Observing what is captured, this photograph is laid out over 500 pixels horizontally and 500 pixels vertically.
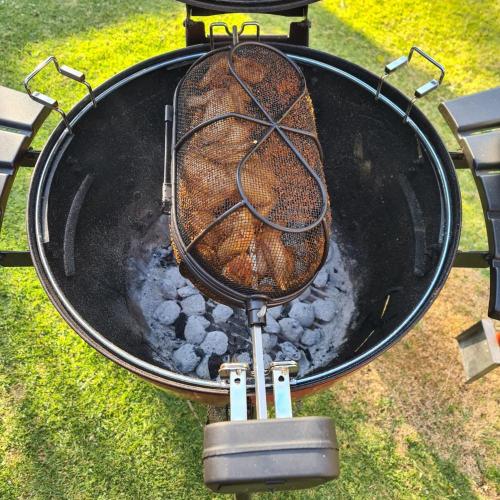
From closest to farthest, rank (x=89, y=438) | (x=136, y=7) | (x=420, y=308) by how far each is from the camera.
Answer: (x=420, y=308)
(x=89, y=438)
(x=136, y=7)

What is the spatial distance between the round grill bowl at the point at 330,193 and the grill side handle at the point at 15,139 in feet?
0.40

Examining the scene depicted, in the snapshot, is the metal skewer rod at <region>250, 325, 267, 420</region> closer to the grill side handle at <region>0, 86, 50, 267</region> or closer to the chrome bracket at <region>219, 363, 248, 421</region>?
the chrome bracket at <region>219, 363, 248, 421</region>

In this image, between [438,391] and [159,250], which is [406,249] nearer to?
[438,391]

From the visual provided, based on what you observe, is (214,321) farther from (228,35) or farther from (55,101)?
(228,35)

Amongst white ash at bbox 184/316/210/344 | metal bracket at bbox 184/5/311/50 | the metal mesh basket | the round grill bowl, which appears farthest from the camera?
white ash at bbox 184/316/210/344

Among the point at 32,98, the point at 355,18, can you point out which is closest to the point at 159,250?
the point at 32,98

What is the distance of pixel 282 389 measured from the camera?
48.8 inches

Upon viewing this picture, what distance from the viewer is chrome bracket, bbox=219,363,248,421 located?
121cm

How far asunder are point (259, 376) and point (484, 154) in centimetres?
134

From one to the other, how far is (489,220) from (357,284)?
652mm

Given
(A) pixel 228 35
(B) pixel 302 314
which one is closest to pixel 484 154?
(B) pixel 302 314

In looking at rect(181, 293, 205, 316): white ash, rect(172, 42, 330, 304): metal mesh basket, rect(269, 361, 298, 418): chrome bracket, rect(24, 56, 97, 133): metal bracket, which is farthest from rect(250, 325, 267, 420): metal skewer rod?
rect(24, 56, 97, 133): metal bracket

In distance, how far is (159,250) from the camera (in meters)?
2.42

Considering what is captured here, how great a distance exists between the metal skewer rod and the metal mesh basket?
7.0 inches
